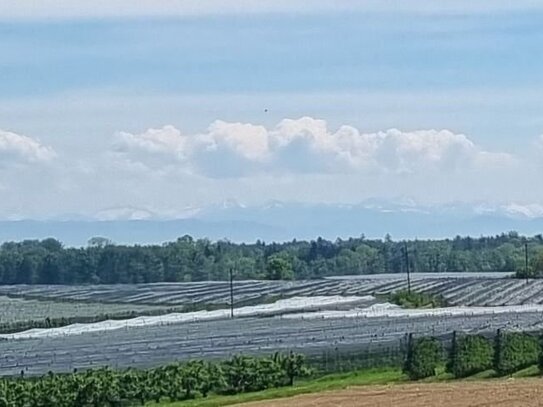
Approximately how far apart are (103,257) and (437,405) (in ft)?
207

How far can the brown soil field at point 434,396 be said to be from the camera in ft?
77.2

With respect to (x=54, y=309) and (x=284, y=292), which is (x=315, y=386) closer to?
(x=54, y=309)

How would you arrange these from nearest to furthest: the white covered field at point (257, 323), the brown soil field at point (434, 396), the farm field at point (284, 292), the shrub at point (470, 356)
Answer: the brown soil field at point (434, 396) → the shrub at point (470, 356) → the white covered field at point (257, 323) → the farm field at point (284, 292)

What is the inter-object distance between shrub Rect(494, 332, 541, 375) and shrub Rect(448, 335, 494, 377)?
211 millimetres

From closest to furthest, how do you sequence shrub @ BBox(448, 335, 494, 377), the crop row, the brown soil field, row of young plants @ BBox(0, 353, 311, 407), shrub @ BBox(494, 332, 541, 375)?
the brown soil field → row of young plants @ BBox(0, 353, 311, 407) → shrub @ BBox(448, 335, 494, 377) → shrub @ BBox(494, 332, 541, 375) → the crop row

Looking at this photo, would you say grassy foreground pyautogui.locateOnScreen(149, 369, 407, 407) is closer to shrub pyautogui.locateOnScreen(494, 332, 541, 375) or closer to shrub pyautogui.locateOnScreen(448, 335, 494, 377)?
shrub pyautogui.locateOnScreen(448, 335, 494, 377)

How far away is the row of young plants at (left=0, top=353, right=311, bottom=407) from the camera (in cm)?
2723

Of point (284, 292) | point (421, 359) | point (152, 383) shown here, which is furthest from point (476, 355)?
point (284, 292)

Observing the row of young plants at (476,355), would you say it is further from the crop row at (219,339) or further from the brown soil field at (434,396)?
the crop row at (219,339)

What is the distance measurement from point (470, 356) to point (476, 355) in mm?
152

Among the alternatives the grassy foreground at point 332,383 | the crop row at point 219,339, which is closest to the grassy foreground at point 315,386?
the grassy foreground at point 332,383

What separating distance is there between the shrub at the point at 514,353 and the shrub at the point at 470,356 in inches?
8.3

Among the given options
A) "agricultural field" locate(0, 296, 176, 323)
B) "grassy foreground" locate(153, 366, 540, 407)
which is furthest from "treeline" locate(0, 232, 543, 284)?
"grassy foreground" locate(153, 366, 540, 407)

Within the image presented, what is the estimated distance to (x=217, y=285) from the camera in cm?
7056
